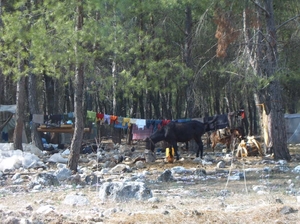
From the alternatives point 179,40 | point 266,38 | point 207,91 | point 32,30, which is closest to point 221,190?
point 32,30

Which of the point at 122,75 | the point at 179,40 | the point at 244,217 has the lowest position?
the point at 244,217

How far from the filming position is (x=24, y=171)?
1719 centimetres

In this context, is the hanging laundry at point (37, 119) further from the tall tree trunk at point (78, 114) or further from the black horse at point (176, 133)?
the tall tree trunk at point (78, 114)

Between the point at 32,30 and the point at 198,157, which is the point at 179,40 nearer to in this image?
the point at 198,157

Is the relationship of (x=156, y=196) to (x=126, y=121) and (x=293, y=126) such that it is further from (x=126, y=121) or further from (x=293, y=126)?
(x=293, y=126)

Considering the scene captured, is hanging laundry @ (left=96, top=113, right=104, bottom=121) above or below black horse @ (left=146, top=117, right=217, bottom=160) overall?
above

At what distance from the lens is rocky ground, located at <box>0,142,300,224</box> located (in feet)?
28.1

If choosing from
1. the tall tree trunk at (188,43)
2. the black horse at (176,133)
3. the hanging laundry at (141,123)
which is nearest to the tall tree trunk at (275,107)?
the black horse at (176,133)

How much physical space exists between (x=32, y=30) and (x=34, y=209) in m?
6.32

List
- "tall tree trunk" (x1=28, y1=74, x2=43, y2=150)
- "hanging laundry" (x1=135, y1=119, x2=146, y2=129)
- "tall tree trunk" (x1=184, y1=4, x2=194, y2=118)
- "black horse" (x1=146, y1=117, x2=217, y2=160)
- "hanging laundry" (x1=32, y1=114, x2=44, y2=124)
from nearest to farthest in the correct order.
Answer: "black horse" (x1=146, y1=117, x2=217, y2=160) < "tall tree trunk" (x1=184, y1=4, x2=194, y2=118) < "hanging laundry" (x1=32, y1=114, x2=44, y2=124) < "tall tree trunk" (x1=28, y1=74, x2=43, y2=150) < "hanging laundry" (x1=135, y1=119, x2=146, y2=129)

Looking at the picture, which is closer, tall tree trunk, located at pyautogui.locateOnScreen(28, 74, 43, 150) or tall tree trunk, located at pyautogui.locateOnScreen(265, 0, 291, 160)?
tall tree trunk, located at pyautogui.locateOnScreen(265, 0, 291, 160)

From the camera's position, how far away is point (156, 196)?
11.1 meters

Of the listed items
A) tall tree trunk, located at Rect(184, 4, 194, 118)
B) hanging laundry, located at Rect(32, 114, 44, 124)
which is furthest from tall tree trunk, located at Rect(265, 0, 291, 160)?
hanging laundry, located at Rect(32, 114, 44, 124)

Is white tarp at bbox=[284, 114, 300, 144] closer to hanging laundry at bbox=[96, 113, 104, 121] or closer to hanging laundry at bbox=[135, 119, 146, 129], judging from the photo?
hanging laundry at bbox=[135, 119, 146, 129]
